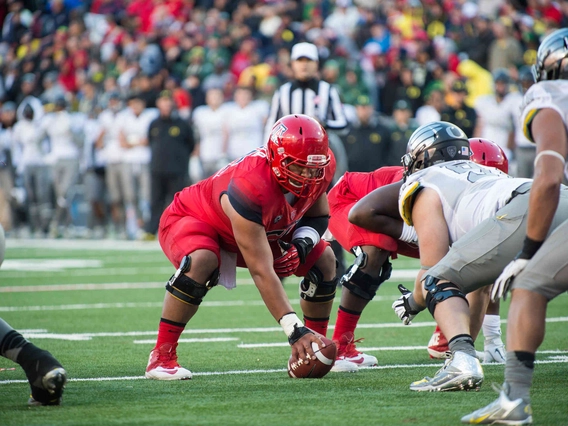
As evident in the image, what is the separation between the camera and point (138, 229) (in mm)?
17281

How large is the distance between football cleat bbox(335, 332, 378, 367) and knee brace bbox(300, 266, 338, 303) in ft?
0.91

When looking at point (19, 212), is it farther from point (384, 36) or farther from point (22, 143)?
point (384, 36)

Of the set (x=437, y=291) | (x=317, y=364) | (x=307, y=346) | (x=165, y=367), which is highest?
(x=437, y=291)

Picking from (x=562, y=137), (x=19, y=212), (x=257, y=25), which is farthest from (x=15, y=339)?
(x=257, y=25)

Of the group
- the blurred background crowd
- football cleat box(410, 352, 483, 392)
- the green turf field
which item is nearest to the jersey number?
football cleat box(410, 352, 483, 392)

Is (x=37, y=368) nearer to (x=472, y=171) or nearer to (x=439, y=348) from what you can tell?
(x=472, y=171)

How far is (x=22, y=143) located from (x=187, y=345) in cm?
1202

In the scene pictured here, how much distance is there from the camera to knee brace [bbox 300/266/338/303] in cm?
561

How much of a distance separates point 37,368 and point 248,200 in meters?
1.35

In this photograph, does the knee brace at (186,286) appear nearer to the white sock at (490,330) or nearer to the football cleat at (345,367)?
the football cleat at (345,367)

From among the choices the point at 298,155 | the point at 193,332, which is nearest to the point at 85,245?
the point at 193,332

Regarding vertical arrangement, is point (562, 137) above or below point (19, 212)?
above

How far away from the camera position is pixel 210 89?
1582cm

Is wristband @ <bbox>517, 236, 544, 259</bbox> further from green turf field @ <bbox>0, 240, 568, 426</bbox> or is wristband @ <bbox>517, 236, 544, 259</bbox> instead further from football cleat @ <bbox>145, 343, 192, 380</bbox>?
football cleat @ <bbox>145, 343, 192, 380</bbox>
